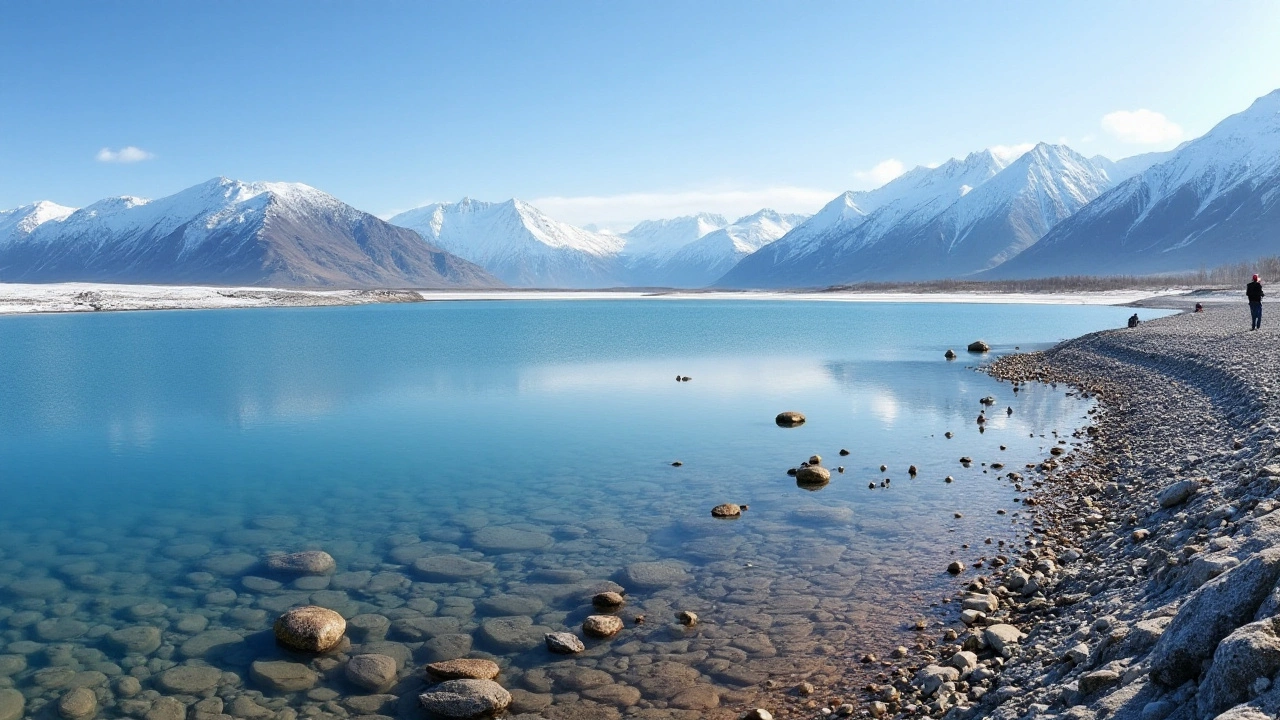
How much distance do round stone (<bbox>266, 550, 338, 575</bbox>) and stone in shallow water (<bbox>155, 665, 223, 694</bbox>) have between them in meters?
3.06

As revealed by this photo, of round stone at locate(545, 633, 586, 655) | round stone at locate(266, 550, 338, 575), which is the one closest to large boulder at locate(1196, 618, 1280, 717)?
round stone at locate(545, 633, 586, 655)

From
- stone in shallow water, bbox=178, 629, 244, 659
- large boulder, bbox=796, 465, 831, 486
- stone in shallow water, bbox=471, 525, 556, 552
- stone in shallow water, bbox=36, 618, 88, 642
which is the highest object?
large boulder, bbox=796, 465, 831, 486

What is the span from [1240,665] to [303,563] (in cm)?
1263

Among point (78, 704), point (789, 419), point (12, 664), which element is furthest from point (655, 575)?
point (789, 419)

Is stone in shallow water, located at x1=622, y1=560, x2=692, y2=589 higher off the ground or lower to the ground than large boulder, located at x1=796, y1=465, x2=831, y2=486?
lower

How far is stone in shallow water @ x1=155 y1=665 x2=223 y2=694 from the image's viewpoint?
394 inches

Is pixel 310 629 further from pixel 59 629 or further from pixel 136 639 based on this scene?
pixel 59 629

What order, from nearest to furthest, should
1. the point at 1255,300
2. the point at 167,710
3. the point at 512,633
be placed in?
the point at 167,710 < the point at 512,633 < the point at 1255,300

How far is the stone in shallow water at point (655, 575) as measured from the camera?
12844 millimetres

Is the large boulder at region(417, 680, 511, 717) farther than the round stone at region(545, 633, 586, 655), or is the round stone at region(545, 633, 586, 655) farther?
the round stone at region(545, 633, 586, 655)

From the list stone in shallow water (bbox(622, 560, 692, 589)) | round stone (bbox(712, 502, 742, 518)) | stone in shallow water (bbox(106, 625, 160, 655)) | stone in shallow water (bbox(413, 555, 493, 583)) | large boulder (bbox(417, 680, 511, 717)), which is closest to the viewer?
large boulder (bbox(417, 680, 511, 717))

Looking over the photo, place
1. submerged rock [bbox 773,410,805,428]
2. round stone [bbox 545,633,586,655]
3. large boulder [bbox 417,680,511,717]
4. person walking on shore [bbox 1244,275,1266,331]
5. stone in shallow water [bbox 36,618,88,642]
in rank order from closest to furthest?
large boulder [bbox 417,680,511,717] < round stone [bbox 545,633,586,655] < stone in shallow water [bbox 36,618,88,642] < submerged rock [bbox 773,410,805,428] < person walking on shore [bbox 1244,275,1266,331]

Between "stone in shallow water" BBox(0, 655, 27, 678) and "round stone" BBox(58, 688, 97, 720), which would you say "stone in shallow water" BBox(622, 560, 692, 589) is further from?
"stone in shallow water" BBox(0, 655, 27, 678)

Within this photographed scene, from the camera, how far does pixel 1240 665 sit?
200 inches
